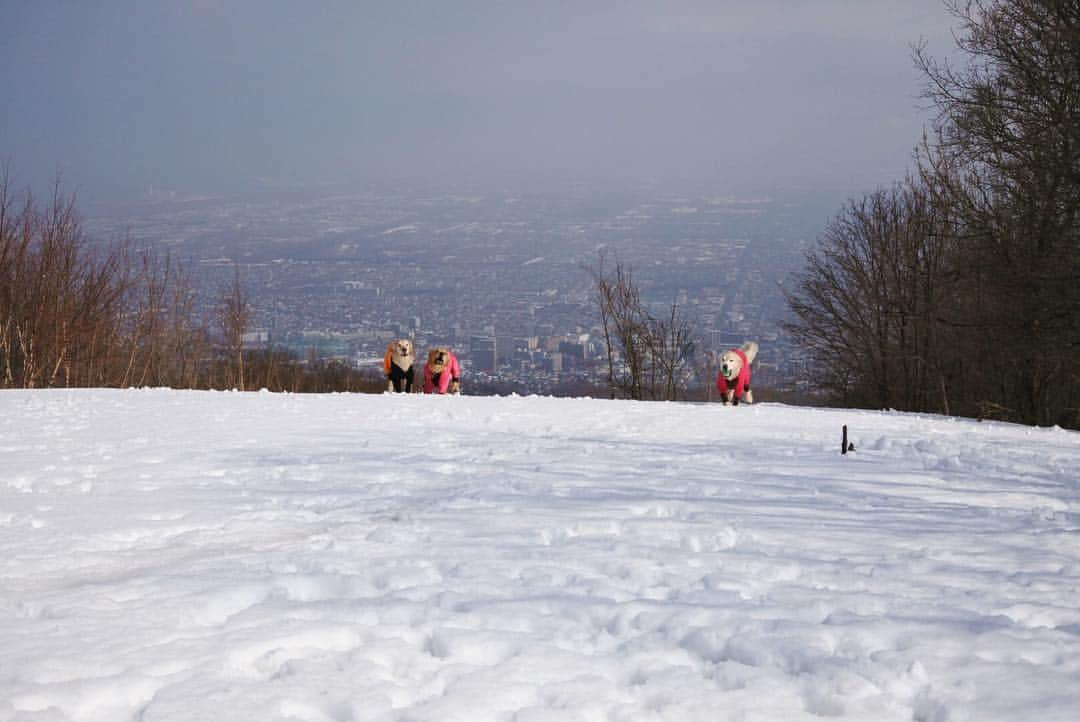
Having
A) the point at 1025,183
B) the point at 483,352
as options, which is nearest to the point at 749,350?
the point at 1025,183

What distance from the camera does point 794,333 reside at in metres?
27.9

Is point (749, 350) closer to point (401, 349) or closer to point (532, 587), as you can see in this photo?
point (401, 349)

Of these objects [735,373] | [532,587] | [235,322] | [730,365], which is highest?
[235,322]

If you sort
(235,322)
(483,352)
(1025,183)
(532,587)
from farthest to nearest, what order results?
1. (483,352)
2. (235,322)
3. (1025,183)
4. (532,587)

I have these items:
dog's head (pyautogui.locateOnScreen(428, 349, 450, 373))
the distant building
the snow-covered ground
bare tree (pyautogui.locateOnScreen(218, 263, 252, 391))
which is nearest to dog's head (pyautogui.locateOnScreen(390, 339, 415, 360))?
dog's head (pyautogui.locateOnScreen(428, 349, 450, 373))

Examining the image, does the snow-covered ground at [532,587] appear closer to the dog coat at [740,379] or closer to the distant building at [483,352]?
the dog coat at [740,379]

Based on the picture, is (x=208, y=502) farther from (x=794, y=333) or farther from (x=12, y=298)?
(x=794, y=333)

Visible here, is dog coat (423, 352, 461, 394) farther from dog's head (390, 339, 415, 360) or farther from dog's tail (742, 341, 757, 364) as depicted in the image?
dog's tail (742, 341, 757, 364)

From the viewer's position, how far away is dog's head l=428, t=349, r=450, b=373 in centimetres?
1870

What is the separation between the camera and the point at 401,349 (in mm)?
18562

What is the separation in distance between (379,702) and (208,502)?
11.9ft

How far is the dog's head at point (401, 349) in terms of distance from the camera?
730 inches

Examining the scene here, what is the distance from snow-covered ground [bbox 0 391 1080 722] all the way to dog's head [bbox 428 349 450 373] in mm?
10376

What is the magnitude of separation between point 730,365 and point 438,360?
19.9 feet
